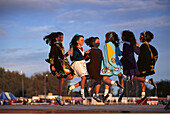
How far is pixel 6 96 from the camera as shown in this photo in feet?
136

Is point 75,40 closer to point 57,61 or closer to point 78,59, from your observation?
point 78,59

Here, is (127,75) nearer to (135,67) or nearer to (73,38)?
(135,67)

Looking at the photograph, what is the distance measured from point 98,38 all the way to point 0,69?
90544 millimetres

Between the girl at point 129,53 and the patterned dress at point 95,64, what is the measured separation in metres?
1.12

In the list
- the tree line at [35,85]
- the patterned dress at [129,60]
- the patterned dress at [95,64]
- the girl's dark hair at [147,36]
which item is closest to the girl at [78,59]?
the patterned dress at [95,64]

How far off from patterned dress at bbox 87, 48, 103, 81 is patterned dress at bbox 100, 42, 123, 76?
0.39m

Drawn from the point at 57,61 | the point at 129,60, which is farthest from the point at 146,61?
the point at 57,61

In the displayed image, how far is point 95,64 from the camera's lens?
16.1m

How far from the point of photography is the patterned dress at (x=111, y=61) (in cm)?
1543

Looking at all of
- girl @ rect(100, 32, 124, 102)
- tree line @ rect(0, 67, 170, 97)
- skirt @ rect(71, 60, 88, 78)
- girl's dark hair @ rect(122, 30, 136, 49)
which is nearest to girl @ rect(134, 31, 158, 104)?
girl's dark hair @ rect(122, 30, 136, 49)

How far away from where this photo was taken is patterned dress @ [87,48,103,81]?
1598 cm

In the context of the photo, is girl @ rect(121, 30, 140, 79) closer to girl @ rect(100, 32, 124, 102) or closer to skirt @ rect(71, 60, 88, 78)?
girl @ rect(100, 32, 124, 102)

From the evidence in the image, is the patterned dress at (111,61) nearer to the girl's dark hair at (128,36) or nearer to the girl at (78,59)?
the girl's dark hair at (128,36)

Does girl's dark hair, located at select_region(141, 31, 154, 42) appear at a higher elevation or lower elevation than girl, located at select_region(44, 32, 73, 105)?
higher
